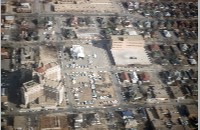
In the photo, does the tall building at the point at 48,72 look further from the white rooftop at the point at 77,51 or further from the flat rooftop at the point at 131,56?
the flat rooftop at the point at 131,56

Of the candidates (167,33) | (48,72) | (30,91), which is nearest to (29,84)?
(30,91)

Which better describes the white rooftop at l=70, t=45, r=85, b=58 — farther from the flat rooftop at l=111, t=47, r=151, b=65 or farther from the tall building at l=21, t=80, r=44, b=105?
the tall building at l=21, t=80, r=44, b=105

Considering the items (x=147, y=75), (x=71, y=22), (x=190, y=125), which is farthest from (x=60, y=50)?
(x=190, y=125)

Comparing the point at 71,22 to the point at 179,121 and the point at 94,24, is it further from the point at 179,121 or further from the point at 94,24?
the point at 179,121

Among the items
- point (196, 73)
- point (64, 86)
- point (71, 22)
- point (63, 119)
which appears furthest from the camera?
point (71, 22)

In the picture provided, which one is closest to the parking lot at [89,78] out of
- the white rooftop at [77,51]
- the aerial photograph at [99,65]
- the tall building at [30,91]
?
the aerial photograph at [99,65]

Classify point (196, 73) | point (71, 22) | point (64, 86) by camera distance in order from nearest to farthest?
point (64, 86), point (196, 73), point (71, 22)
